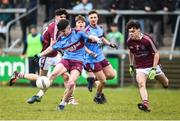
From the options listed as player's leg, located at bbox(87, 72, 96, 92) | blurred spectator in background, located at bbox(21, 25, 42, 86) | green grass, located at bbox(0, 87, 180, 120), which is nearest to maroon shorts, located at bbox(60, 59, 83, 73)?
green grass, located at bbox(0, 87, 180, 120)

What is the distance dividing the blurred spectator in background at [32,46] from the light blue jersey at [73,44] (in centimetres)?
1064

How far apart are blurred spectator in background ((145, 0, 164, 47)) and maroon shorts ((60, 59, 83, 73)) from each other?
1112cm

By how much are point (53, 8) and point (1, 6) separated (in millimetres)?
2900

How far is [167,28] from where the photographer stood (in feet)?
91.5

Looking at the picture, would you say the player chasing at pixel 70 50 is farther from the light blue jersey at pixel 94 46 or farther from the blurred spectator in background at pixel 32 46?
the blurred spectator in background at pixel 32 46

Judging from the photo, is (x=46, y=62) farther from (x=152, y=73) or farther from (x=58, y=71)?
(x=152, y=73)

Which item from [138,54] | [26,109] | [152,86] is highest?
[138,54]

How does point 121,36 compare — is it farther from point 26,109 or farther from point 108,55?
point 26,109

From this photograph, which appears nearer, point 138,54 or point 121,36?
point 138,54

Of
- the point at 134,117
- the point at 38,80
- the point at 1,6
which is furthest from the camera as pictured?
the point at 1,6

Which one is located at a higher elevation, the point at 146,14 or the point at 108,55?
the point at 146,14

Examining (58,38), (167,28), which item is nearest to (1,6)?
(167,28)

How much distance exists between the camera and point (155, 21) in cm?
2703

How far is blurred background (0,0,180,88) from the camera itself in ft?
87.8
